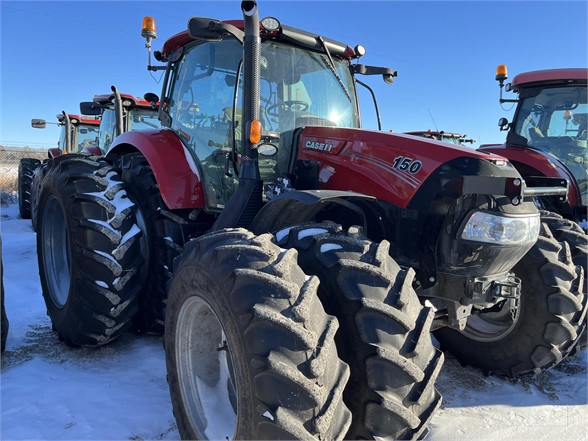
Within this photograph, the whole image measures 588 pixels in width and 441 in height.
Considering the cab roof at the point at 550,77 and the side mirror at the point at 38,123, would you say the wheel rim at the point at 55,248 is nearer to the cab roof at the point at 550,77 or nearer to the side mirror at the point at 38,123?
the cab roof at the point at 550,77

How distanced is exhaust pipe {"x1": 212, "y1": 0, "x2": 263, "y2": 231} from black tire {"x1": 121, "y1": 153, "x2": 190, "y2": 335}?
1.99ft

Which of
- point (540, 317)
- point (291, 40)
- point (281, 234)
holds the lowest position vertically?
point (540, 317)

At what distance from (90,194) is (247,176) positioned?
118 cm

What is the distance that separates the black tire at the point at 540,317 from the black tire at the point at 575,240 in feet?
0.76

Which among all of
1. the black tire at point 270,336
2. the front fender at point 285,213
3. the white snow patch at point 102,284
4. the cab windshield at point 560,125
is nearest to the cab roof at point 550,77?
the cab windshield at point 560,125

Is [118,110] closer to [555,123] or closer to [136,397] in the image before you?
[136,397]

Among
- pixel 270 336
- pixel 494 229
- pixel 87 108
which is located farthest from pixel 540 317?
pixel 87 108

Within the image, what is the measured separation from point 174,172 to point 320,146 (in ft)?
3.47

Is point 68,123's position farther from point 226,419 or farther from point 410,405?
point 410,405

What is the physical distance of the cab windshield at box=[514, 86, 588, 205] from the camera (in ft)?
18.5

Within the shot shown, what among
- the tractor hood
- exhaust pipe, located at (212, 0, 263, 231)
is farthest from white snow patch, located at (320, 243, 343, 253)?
exhaust pipe, located at (212, 0, 263, 231)

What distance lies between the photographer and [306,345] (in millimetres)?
1622

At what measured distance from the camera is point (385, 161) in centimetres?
257

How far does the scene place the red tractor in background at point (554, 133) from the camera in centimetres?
549
